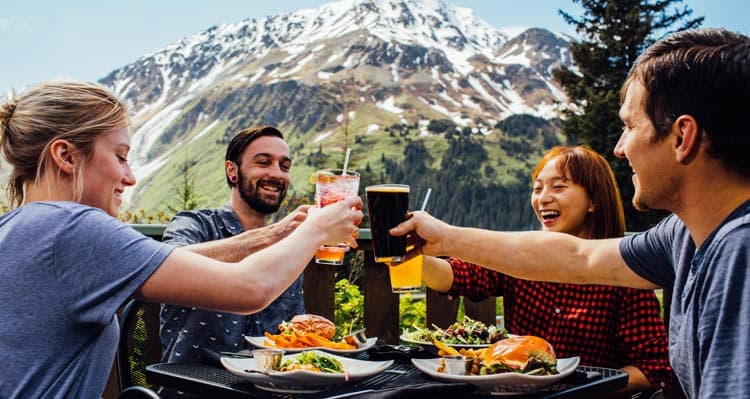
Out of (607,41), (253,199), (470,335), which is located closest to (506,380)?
(470,335)

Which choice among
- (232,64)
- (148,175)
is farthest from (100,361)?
(232,64)

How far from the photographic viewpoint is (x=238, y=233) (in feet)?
10.7

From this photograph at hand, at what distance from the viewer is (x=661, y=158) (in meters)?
1.64

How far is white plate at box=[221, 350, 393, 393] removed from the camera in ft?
5.83

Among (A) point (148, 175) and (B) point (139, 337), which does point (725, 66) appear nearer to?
(B) point (139, 337)

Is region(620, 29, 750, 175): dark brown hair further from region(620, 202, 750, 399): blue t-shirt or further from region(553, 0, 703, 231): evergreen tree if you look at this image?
region(553, 0, 703, 231): evergreen tree

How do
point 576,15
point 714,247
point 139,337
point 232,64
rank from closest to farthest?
point 714,247, point 139,337, point 576,15, point 232,64

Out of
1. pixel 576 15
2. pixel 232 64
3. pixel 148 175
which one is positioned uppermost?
pixel 232 64

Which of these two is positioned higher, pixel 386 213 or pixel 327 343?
pixel 386 213

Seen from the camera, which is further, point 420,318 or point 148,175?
point 148,175

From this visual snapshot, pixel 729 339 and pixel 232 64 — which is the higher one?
pixel 232 64

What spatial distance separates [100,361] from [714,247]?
4.43 feet

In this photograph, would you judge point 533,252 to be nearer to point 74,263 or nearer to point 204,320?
point 204,320

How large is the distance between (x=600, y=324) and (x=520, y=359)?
3.04 ft
